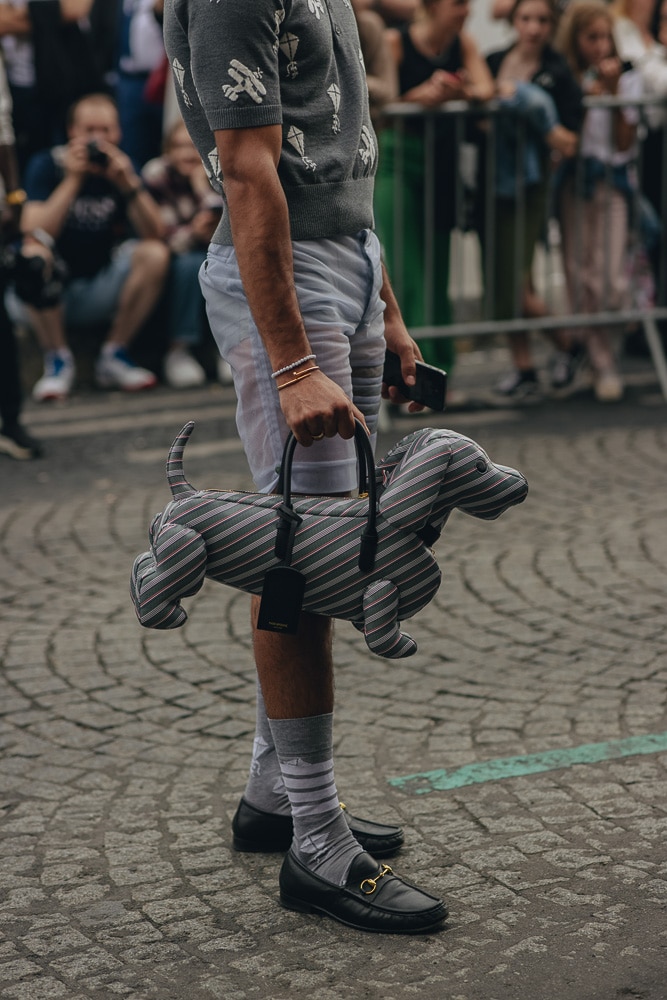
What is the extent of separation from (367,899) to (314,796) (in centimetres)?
23

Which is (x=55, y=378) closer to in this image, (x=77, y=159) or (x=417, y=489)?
(x=77, y=159)

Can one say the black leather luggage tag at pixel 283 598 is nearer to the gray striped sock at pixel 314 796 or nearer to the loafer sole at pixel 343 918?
the gray striped sock at pixel 314 796

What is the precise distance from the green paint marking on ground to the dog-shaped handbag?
0.86 meters

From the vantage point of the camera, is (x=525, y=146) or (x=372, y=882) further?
(x=525, y=146)

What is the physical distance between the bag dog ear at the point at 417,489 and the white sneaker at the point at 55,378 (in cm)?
569

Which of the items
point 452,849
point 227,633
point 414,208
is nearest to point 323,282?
point 452,849

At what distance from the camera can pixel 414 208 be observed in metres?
7.70

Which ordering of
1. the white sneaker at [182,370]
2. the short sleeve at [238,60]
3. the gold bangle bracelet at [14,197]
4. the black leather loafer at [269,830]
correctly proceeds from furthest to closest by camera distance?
the white sneaker at [182,370], the gold bangle bracelet at [14,197], the black leather loafer at [269,830], the short sleeve at [238,60]

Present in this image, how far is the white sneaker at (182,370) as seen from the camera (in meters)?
8.61

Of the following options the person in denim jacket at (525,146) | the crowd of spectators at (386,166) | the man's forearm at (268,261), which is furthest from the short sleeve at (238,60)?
the person in denim jacket at (525,146)

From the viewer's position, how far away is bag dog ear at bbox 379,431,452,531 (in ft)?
9.01

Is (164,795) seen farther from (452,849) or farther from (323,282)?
(323,282)

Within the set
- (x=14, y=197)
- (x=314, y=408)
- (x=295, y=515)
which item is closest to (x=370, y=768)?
(x=295, y=515)

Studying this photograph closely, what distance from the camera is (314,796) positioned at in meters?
3.03
